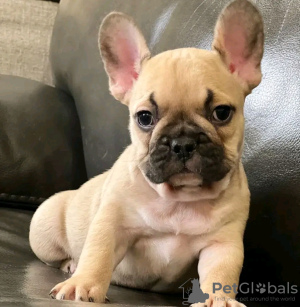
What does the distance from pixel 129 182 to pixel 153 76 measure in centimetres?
22

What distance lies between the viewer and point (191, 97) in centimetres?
104


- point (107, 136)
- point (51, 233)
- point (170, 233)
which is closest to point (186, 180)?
point (170, 233)

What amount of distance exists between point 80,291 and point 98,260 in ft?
0.32

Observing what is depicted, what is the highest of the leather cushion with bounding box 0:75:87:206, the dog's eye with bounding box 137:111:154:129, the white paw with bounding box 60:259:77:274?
the dog's eye with bounding box 137:111:154:129

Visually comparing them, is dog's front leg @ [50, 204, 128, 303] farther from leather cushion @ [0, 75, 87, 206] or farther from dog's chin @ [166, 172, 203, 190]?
leather cushion @ [0, 75, 87, 206]

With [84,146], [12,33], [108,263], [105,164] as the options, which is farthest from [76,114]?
[108,263]

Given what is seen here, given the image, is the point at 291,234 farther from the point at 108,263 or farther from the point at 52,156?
the point at 52,156

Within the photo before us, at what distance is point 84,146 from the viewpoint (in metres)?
1.82

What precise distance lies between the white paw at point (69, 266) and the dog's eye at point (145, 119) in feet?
1.40

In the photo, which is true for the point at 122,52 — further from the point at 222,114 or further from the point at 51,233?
the point at 51,233

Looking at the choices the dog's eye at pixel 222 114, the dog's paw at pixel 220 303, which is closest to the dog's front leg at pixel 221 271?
the dog's paw at pixel 220 303

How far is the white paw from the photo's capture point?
134cm

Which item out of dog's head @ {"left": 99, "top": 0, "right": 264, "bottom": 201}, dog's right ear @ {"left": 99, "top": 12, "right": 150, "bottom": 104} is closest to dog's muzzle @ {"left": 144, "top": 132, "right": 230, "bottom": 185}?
dog's head @ {"left": 99, "top": 0, "right": 264, "bottom": 201}

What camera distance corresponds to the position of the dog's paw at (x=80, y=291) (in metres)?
0.91
